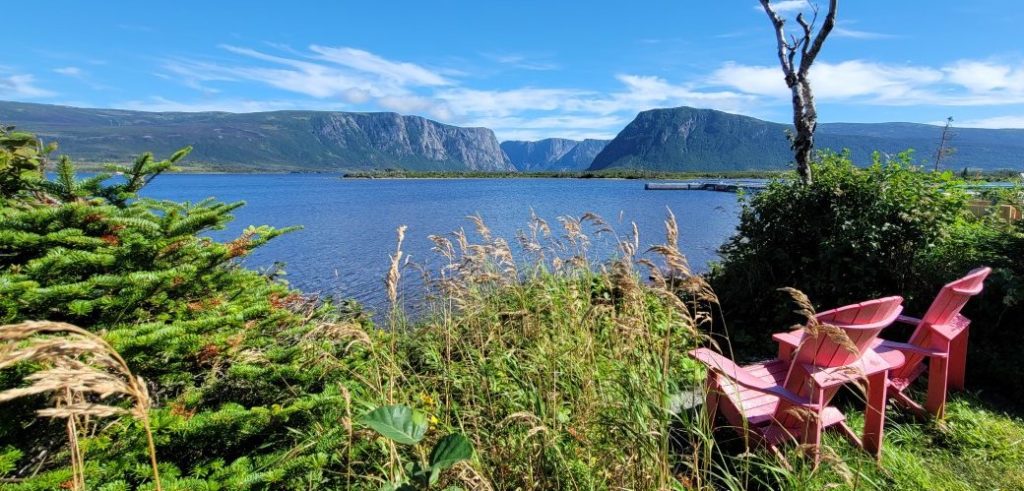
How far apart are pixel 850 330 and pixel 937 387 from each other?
1.76m

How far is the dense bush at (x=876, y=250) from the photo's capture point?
5.07 m

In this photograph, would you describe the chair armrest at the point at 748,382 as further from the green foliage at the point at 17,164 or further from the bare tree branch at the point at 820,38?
the bare tree branch at the point at 820,38

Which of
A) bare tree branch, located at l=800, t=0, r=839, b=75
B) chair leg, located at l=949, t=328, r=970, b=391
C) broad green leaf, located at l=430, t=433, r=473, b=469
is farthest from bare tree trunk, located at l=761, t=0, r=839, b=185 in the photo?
broad green leaf, located at l=430, t=433, r=473, b=469

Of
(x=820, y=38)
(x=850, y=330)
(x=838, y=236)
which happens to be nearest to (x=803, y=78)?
(x=820, y=38)

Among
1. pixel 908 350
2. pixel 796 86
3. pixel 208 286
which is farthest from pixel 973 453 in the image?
pixel 796 86

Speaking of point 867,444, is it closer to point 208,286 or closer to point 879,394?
point 879,394

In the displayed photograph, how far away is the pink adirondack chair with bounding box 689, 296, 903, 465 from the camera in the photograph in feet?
9.04

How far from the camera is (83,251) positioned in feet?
7.41

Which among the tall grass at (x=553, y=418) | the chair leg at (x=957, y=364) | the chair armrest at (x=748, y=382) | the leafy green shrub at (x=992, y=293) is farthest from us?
the leafy green shrub at (x=992, y=293)

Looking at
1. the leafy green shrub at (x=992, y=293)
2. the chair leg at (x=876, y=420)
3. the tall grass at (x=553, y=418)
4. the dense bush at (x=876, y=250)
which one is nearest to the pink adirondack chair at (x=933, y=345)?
the tall grass at (x=553, y=418)

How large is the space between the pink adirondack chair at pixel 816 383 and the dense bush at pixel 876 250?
109 inches

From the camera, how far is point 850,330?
2.92 meters

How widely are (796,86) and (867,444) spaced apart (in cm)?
731

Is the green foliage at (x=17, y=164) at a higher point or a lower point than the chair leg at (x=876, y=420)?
higher
